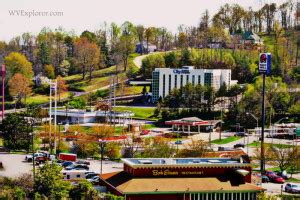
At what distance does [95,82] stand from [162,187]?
63.4m

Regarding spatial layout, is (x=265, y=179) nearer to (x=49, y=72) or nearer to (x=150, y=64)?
(x=150, y=64)

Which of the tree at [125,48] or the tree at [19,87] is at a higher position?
the tree at [125,48]

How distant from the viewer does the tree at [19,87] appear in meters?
85.8

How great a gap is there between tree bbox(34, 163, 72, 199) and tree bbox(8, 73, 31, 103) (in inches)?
2103

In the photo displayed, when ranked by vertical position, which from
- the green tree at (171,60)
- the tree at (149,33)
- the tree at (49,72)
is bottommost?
the tree at (49,72)

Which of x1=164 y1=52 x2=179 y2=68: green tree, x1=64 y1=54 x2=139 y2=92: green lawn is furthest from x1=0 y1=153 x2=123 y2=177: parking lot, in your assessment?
x1=164 y1=52 x2=179 y2=68: green tree

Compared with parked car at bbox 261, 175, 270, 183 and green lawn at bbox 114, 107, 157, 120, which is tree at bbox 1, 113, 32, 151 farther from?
green lawn at bbox 114, 107, 157, 120

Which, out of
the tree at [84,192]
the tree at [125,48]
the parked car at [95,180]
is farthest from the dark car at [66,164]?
the tree at [125,48]

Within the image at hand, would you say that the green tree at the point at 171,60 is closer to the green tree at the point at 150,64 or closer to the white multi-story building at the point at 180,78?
the green tree at the point at 150,64

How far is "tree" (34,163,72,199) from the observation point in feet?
107

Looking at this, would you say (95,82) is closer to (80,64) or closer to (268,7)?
(80,64)

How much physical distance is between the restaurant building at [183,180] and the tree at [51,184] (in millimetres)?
2335

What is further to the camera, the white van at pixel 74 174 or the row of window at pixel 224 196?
the white van at pixel 74 174

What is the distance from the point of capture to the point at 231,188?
32.8 meters
